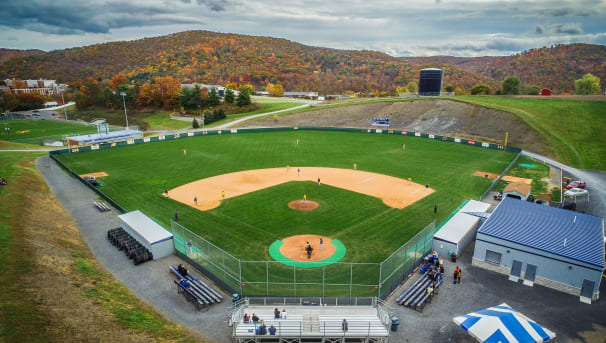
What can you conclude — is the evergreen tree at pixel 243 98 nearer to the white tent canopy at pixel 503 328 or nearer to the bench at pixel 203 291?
the bench at pixel 203 291

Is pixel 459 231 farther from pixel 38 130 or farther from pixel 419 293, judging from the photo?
pixel 38 130

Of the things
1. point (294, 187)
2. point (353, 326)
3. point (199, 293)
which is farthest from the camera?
point (294, 187)

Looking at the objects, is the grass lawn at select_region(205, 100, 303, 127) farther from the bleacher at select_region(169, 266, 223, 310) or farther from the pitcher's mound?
the bleacher at select_region(169, 266, 223, 310)

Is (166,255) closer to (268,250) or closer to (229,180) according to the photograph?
(268,250)

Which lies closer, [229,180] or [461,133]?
[229,180]

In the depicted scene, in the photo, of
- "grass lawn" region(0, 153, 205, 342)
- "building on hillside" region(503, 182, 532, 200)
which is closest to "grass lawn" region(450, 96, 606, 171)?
"building on hillside" region(503, 182, 532, 200)

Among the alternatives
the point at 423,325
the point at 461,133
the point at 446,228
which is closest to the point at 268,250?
the point at 423,325

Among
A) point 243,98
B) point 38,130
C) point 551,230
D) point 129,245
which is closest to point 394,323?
point 551,230
